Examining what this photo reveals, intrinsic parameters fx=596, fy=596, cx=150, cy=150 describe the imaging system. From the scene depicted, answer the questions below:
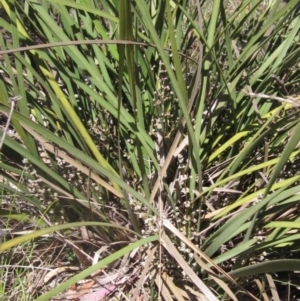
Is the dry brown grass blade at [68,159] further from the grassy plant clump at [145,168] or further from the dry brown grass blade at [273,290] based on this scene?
the dry brown grass blade at [273,290]

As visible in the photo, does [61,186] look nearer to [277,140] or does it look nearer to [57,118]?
[57,118]

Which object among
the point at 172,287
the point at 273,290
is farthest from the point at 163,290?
the point at 273,290

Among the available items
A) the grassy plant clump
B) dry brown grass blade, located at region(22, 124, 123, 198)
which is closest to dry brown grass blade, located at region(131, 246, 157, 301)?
the grassy plant clump

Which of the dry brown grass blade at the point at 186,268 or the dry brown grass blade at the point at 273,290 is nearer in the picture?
the dry brown grass blade at the point at 186,268

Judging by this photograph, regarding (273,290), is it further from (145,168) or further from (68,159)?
(68,159)

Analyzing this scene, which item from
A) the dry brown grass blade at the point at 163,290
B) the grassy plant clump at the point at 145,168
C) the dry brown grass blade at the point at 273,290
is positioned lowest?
the dry brown grass blade at the point at 273,290

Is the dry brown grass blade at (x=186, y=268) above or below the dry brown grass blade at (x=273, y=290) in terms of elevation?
above

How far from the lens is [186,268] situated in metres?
1.01

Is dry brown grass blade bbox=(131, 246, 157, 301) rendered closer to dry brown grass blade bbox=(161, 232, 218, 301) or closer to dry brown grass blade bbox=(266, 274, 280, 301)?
dry brown grass blade bbox=(161, 232, 218, 301)

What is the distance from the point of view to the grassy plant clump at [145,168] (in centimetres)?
109

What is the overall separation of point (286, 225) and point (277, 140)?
0.79 ft

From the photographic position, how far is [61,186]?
116 centimetres

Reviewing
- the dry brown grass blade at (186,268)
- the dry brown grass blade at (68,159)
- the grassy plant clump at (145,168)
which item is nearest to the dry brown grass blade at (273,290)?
the grassy plant clump at (145,168)

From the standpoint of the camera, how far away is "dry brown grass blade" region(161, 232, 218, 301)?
0.99 meters
